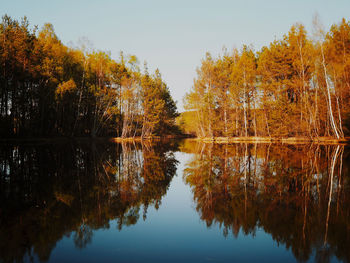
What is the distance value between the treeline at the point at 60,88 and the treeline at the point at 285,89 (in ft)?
41.3

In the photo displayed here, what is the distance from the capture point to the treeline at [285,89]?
29016 millimetres

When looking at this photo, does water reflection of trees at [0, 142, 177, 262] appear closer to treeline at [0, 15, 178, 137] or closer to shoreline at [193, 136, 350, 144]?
treeline at [0, 15, 178, 137]

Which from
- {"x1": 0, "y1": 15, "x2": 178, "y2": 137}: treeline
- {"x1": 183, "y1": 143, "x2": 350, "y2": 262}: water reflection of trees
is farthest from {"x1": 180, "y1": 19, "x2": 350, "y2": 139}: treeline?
{"x1": 183, "y1": 143, "x2": 350, "y2": 262}: water reflection of trees

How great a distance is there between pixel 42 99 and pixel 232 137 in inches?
1096

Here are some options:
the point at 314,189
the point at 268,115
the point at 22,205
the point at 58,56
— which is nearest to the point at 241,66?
the point at 268,115

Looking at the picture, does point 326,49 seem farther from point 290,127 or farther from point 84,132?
point 84,132

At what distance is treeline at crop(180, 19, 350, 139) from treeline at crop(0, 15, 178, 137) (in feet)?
41.3

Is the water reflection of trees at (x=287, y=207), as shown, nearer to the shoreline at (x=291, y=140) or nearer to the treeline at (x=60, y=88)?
the shoreline at (x=291, y=140)

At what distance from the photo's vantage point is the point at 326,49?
1171 inches

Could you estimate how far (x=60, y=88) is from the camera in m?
30.7

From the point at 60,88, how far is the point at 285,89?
2973cm

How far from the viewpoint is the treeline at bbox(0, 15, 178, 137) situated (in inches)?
1052

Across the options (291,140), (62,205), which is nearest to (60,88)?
(62,205)

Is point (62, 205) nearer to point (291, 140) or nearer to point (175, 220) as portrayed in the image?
point (175, 220)
